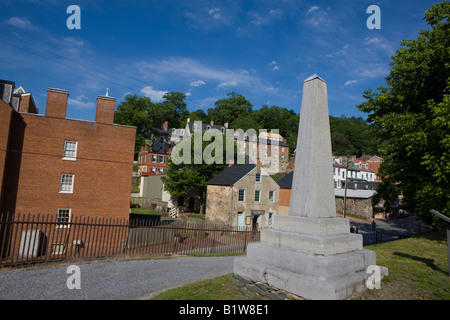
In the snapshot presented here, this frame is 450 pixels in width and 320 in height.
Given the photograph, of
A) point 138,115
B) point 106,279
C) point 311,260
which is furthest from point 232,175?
point 138,115

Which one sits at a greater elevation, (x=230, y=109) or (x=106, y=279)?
(x=230, y=109)

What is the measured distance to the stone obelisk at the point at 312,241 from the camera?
4535mm

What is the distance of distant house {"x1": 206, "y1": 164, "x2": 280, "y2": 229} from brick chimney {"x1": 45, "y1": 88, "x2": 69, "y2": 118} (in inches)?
647

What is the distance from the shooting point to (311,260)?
15.1ft

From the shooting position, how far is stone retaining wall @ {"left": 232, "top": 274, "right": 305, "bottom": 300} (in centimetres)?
472

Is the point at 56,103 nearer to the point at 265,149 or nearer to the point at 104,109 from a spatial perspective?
the point at 104,109

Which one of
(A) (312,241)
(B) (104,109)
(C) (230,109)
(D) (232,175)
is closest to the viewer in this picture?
(A) (312,241)

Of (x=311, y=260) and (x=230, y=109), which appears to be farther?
(x=230, y=109)

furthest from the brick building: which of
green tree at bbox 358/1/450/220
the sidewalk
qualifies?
the sidewalk

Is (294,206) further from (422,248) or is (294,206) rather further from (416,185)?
(416,185)

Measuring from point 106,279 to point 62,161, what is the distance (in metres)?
13.2
